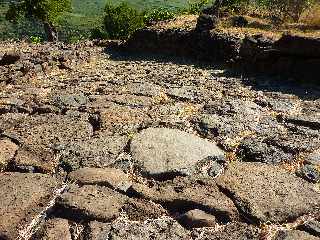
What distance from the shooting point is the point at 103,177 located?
438cm

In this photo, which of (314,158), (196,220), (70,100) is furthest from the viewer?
(70,100)

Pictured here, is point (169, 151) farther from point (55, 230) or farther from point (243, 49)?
point (243, 49)

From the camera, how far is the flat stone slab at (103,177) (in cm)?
430

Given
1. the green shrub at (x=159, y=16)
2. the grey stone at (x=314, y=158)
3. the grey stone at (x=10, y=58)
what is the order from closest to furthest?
the grey stone at (x=314, y=158) → the grey stone at (x=10, y=58) → the green shrub at (x=159, y=16)

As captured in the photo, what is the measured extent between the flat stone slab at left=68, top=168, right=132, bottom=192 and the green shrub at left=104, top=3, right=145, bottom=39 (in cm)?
3142

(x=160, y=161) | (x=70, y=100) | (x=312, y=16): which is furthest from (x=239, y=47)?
(x=312, y=16)

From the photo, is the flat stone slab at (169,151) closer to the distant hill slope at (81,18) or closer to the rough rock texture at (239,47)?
the rough rock texture at (239,47)

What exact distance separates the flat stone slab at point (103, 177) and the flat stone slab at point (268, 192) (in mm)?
909

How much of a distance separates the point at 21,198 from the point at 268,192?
218 centimetres

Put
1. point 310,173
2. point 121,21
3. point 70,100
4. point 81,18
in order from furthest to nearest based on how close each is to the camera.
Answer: point 81,18 < point 121,21 < point 70,100 < point 310,173

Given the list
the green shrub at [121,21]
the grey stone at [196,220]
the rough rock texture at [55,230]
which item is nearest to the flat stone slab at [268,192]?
the grey stone at [196,220]

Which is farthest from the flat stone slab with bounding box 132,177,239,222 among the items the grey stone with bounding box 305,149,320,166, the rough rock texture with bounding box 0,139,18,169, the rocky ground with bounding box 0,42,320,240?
the rough rock texture with bounding box 0,139,18,169

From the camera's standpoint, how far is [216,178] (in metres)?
4.52

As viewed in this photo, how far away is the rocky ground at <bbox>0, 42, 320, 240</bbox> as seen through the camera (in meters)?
3.80
